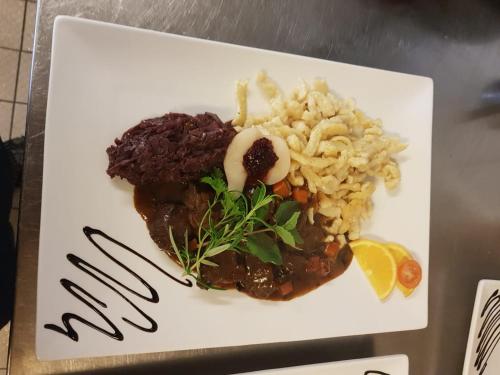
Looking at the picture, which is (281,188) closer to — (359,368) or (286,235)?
(286,235)

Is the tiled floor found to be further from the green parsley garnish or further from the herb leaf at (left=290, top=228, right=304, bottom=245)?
the herb leaf at (left=290, top=228, right=304, bottom=245)

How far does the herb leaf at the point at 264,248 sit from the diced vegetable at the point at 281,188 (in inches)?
8.7

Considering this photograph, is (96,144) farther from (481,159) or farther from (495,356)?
(495,356)

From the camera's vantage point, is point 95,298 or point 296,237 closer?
Result: point 95,298

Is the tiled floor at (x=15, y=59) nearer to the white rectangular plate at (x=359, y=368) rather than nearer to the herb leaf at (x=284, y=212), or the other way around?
the herb leaf at (x=284, y=212)

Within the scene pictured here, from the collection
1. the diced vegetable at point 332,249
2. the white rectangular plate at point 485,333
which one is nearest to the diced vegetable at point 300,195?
the diced vegetable at point 332,249

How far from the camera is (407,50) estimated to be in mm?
2668

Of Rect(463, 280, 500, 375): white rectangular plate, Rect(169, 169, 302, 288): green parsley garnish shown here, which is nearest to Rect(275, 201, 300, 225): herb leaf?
Rect(169, 169, 302, 288): green parsley garnish

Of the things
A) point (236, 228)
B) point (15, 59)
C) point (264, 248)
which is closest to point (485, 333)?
point (264, 248)

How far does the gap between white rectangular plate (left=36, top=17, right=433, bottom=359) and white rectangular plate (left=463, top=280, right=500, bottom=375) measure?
46cm

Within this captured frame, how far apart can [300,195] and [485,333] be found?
148cm

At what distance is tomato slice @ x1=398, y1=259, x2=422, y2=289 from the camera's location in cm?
225

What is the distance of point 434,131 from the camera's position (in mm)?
2707

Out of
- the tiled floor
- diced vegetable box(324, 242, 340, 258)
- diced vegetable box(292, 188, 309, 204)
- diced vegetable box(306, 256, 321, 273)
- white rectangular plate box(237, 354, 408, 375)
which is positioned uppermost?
the tiled floor
